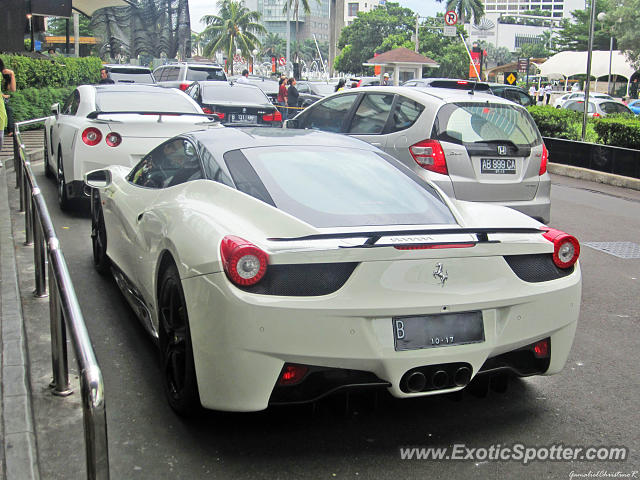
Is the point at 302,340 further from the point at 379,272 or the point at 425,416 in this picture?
the point at 425,416

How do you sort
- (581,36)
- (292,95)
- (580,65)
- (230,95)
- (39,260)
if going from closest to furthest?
(39,260) → (230,95) → (292,95) → (580,65) → (581,36)

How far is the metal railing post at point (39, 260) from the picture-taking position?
5652 millimetres

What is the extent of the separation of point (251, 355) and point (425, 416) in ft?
3.90

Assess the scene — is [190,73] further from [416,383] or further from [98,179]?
[416,383]

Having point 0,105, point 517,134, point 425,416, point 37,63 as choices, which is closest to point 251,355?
point 425,416

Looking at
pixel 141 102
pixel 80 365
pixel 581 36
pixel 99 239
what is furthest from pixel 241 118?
pixel 581 36

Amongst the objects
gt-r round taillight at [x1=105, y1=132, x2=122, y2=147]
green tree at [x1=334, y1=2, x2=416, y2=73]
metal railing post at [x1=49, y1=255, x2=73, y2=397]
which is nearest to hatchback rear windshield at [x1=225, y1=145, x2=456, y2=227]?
metal railing post at [x1=49, y1=255, x2=73, y2=397]

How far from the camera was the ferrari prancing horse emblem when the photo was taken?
3607 millimetres

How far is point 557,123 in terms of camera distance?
60.8ft

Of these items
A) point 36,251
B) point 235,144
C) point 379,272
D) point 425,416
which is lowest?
point 425,416

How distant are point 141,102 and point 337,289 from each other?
7.53m

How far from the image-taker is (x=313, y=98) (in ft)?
93.6

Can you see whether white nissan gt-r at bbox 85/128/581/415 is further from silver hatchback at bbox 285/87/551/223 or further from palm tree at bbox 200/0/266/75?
palm tree at bbox 200/0/266/75

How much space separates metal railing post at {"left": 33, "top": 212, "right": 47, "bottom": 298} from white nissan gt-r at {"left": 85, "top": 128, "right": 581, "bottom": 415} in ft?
4.86
